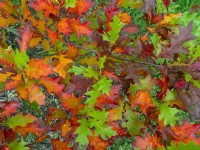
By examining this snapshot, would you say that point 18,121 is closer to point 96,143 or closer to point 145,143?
point 96,143

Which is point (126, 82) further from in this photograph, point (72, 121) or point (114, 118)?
point (72, 121)

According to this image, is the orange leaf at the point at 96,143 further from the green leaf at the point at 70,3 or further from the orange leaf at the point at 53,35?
the green leaf at the point at 70,3

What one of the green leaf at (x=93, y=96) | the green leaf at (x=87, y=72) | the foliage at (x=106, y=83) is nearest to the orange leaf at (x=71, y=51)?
the foliage at (x=106, y=83)

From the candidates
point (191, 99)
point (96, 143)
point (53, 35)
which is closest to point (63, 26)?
point (53, 35)

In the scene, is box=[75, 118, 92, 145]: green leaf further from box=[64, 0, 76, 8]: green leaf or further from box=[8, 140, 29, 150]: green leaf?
box=[64, 0, 76, 8]: green leaf

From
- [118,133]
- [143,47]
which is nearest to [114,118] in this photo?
[118,133]
